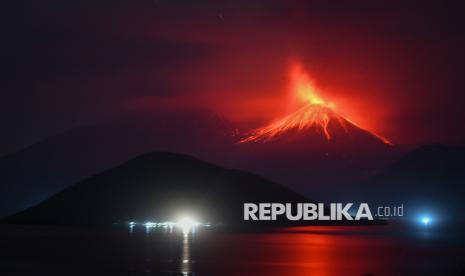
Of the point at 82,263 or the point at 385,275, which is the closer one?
the point at 385,275

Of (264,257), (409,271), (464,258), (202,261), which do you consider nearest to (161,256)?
(202,261)

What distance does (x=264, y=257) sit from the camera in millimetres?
105938

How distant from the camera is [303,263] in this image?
98.1 metres

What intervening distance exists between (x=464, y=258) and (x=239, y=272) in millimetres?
35369

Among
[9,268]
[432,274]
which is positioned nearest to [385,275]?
[432,274]

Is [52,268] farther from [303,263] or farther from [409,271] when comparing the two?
[409,271]

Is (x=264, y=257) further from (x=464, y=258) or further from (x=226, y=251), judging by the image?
(x=464, y=258)

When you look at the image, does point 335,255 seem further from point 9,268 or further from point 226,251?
Result: point 9,268

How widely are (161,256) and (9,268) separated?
19.8 meters

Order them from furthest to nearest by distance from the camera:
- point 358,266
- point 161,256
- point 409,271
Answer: point 161,256, point 358,266, point 409,271

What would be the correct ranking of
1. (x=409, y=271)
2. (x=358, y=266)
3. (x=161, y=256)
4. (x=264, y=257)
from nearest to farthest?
(x=409, y=271), (x=358, y=266), (x=161, y=256), (x=264, y=257)

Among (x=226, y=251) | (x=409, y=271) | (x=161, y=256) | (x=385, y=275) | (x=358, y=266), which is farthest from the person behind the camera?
(x=226, y=251)

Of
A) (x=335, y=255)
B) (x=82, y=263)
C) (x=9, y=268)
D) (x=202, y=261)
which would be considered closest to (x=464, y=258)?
(x=335, y=255)

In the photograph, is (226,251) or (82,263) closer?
(82,263)
